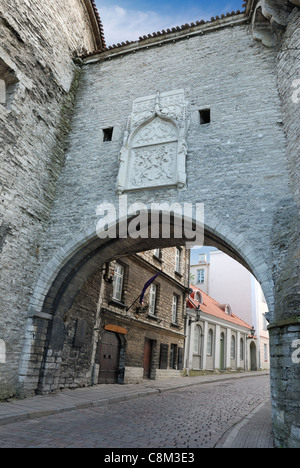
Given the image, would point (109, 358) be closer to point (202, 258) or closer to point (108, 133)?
point (108, 133)

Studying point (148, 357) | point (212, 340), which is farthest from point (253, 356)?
point (148, 357)

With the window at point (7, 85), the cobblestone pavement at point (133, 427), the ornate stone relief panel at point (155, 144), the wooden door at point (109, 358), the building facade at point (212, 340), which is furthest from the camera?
the building facade at point (212, 340)

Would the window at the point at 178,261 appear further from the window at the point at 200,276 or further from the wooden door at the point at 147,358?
the window at the point at 200,276

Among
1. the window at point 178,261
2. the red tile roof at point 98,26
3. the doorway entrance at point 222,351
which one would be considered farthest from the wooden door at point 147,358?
the red tile roof at point 98,26

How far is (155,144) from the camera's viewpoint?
8555 mm

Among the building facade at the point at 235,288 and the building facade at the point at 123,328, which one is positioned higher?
the building facade at the point at 235,288

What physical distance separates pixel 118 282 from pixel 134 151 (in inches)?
200

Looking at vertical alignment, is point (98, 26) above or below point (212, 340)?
above

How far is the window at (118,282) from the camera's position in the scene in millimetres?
11717

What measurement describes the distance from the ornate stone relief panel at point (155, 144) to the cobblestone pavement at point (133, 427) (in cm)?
474

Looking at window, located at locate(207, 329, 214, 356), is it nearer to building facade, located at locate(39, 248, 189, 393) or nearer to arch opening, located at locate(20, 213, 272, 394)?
building facade, located at locate(39, 248, 189, 393)

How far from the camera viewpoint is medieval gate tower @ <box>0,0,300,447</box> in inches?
280

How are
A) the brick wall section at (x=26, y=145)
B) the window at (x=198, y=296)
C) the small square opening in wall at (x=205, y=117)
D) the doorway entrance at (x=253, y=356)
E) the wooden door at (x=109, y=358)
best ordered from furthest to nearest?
the doorway entrance at (x=253, y=356) < the window at (x=198, y=296) < the wooden door at (x=109, y=358) < the small square opening in wall at (x=205, y=117) < the brick wall section at (x=26, y=145)

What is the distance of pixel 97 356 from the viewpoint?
10.2 m
